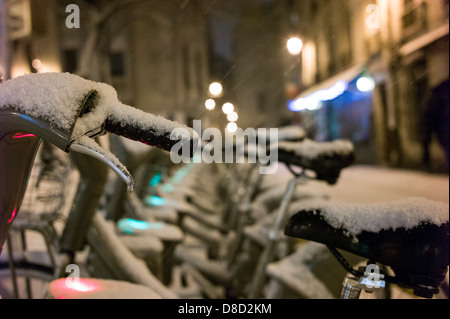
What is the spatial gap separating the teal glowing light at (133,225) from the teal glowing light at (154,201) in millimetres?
799

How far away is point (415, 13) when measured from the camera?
2.80 meters

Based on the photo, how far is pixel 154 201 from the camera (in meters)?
4.70

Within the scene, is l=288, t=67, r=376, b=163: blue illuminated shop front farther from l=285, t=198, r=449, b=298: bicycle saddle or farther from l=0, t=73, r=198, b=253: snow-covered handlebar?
l=0, t=73, r=198, b=253: snow-covered handlebar

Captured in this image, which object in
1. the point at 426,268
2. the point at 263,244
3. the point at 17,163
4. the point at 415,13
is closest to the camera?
the point at 17,163

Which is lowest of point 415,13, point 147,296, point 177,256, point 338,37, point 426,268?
point 177,256

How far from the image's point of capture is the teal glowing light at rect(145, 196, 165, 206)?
14.6 ft

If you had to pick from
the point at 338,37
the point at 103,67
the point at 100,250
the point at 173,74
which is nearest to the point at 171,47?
the point at 173,74

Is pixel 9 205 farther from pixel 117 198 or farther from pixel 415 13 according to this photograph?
pixel 415 13

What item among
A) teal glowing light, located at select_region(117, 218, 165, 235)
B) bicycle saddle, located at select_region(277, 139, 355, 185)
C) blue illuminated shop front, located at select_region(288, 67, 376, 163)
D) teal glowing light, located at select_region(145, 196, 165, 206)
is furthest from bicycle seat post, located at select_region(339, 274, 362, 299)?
blue illuminated shop front, located at select_region(288, 67, 376, 163)

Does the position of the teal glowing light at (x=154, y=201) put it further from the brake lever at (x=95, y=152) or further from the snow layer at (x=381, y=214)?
the brake lever at (x=95, y=152)

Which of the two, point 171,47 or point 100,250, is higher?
point 171,47

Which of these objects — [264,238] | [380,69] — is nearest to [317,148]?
[264,238]

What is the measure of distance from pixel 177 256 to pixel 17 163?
3.45 m

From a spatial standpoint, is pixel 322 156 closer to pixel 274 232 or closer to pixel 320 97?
pixel 274 232
